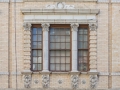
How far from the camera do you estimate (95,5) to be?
2558 centimetres

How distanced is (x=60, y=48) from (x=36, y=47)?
1.12 m

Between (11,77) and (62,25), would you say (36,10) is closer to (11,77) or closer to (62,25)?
(62,25)

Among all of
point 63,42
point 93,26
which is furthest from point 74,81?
point 93,26

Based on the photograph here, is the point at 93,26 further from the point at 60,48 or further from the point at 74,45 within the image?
the point at 60,48

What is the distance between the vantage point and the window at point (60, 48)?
25.7 m

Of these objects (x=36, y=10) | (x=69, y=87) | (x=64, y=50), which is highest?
(x=36, y=10)

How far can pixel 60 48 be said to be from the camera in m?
25.8

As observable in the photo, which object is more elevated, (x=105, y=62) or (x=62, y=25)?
(x=62, y=25)

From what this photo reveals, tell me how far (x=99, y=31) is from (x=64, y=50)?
1.85 metres

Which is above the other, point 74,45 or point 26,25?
point 26,25

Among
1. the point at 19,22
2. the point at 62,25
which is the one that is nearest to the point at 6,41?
the point at 19,22

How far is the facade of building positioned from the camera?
25.4 metres

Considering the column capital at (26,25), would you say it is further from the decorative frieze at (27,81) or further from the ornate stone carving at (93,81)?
the ornate stone carving at (93,81)

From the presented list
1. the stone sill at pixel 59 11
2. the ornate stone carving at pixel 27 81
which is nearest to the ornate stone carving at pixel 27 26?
the stone sill at pixel 59 11
